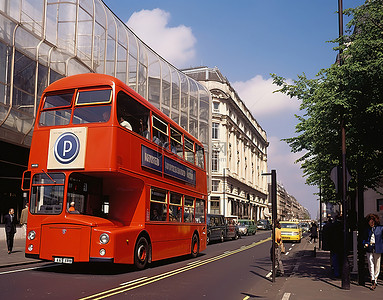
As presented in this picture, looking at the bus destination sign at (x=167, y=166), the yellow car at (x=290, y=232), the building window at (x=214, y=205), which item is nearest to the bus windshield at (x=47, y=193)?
the bus destination sign at (x=167, y=166)

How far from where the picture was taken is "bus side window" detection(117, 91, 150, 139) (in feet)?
39.0

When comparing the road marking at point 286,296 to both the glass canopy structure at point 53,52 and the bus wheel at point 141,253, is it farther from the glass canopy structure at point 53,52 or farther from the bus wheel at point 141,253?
the glass canopy structure at point 53,52

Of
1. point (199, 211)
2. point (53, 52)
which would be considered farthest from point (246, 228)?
point (199, 211)

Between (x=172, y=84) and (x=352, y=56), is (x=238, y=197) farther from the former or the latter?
(x=352, y=56)

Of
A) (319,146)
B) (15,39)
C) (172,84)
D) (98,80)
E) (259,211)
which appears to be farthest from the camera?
(259,211)

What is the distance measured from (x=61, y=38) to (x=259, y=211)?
90.1 metres

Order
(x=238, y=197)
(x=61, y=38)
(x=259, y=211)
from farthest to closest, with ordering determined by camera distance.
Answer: (x=259, y=211)
(x=238, y=197)
(x=61, y=38)

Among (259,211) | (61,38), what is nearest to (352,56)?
(61,38)

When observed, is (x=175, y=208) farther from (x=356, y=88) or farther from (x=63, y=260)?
(x=356, y=88)

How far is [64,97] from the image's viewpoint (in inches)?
478

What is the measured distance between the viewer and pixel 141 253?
1291cm

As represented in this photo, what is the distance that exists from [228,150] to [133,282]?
2680 inches

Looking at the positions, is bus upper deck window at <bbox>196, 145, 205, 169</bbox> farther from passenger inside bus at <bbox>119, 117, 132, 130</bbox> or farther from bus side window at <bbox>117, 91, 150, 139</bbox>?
passenger inside bus at <bbox>119, 117, 132, 130</bbox>

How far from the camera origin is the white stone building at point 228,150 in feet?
243
